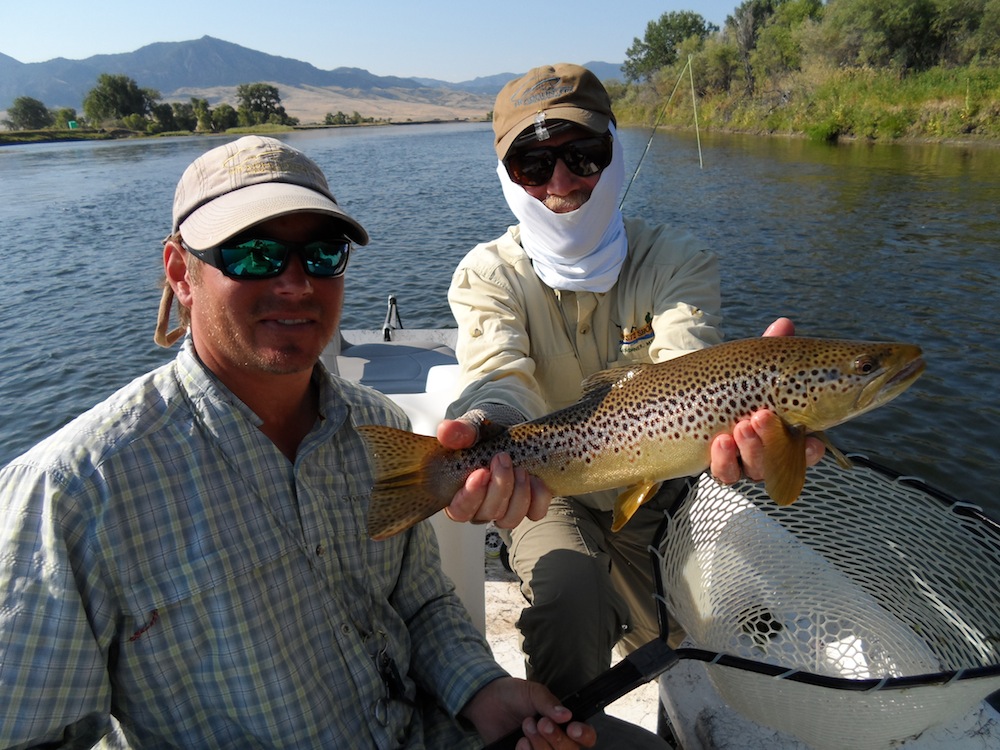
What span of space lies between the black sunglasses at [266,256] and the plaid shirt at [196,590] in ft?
0.98

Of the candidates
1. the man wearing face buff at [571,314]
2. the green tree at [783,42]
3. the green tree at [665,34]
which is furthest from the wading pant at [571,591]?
the green tree at [665,34]

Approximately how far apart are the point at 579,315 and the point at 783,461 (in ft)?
4.69

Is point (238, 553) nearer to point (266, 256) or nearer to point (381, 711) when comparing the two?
point (381, 711)

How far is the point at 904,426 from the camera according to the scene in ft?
30.8

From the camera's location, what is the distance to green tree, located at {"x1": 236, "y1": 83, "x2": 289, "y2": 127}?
142125 mm

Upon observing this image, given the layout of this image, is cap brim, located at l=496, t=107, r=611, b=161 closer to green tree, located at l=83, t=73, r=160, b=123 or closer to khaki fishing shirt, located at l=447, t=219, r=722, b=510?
khaki fishing shirt, located at l=447, t=219, r=722, b=510

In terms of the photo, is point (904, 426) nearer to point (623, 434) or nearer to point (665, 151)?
point (623, 434)

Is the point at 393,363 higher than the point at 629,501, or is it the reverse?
the point at 629,501

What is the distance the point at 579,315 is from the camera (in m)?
3.63

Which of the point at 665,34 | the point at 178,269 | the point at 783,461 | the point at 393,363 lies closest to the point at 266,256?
the point at 178,269

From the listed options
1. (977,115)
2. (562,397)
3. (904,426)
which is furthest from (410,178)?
(562,397)

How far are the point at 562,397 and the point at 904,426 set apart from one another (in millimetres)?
7650

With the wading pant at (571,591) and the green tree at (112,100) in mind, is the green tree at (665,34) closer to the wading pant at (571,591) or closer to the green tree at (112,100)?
the green tree at (112,100)

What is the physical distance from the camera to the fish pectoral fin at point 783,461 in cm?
245
